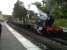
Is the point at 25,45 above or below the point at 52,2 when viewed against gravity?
below

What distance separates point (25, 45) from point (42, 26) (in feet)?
0.73

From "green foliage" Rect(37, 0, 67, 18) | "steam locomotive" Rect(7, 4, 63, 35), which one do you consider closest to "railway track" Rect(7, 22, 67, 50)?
"steam locomotive" Rect(7, 4, 63, 35)

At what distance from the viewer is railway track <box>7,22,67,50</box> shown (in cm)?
182

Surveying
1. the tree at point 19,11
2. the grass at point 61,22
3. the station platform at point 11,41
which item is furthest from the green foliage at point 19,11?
the grass at point 61,22

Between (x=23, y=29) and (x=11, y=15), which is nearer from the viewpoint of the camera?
(x=11, y=15)

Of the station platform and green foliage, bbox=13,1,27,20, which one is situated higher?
green foliage, bbox=13,1,27,20

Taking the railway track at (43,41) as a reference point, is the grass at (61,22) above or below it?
above

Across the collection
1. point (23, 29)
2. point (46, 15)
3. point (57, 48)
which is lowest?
point (57, 48)

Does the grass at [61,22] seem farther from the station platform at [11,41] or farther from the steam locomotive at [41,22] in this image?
the station platform at [11,41]

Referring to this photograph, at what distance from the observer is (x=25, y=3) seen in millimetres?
1799

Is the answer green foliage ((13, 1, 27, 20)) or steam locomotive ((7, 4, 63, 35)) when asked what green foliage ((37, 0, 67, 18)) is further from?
green foliage ((13, 1, 27, 20))

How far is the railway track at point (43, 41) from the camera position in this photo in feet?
5.98

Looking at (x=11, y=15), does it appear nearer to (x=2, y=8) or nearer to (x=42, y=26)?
(x=2, y=8)

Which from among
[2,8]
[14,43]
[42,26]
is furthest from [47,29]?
[2,8]
